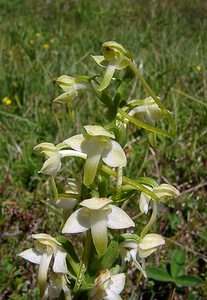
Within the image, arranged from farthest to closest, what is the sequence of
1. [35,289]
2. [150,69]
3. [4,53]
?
[4,53] < [150,69] < [35,289]

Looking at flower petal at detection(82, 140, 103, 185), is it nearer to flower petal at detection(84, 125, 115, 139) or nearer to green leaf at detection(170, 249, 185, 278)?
flower petal at detection(84, 125, 115, 139)

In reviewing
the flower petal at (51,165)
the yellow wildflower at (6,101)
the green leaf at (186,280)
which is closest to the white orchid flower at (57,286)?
the flower petal at (51,165)

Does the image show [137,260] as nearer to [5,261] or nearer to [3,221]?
[5,261]

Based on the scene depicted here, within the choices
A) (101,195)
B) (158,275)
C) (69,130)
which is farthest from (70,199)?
(69,130)

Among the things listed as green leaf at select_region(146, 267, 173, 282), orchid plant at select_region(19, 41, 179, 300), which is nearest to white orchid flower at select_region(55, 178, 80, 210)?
orchid plant at select_region(19, 41, 179, 300)

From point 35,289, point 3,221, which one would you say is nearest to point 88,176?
point 35,289

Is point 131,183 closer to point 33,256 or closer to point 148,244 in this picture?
point 148,244
